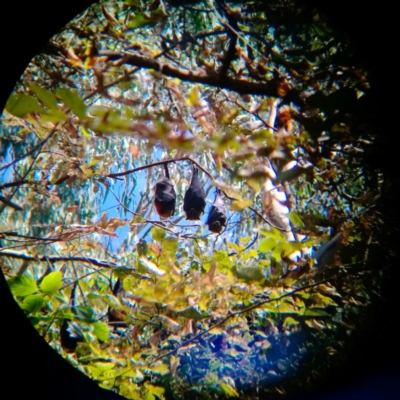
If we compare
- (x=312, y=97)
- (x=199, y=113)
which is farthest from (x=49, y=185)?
(x=312, y=97)

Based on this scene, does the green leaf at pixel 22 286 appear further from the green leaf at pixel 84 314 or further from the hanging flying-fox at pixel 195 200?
the hanging flying-fox at pixel 195 200

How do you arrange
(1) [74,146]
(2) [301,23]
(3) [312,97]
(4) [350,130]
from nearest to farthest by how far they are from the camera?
(3) [312,97] → (4) [350,130] → (2) [301,23] → (1) [74,146]

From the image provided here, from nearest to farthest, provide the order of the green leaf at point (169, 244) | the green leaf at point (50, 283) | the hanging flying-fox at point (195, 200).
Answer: the green leaf at point (50, 283)
the green leaf at point (169, 244)
the hanging flying-fox at point (195, 200)

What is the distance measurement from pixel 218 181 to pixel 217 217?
0.60m

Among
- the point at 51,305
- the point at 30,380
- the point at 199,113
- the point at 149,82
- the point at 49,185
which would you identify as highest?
the point at 149,82

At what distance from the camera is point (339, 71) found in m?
0.76

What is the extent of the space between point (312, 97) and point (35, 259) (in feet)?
4.08

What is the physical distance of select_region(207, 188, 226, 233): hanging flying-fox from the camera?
1391 millimetres

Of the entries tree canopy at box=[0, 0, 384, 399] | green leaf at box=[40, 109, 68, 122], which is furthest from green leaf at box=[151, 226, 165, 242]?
green leaf at box=[40, 109, 68, 122]

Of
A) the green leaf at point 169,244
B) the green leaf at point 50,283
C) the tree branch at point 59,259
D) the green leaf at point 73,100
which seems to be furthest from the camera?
the tree branch at point 59,259

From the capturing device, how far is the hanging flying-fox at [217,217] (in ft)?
4.56

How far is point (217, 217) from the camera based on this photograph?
54.7 inches

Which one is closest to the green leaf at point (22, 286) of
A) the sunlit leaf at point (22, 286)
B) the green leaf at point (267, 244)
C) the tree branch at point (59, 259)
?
the sunlit leaf at point (22, 286)

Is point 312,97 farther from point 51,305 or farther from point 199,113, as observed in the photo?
point 51,305
